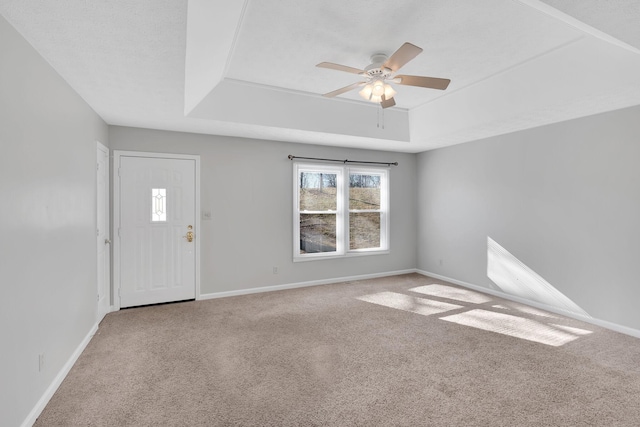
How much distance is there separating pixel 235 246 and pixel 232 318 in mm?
1248

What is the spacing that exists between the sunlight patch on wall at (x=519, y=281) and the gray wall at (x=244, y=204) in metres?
2.41

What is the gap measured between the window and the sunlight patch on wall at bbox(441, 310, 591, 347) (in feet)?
7.45

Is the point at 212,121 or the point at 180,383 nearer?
the point at 180,383

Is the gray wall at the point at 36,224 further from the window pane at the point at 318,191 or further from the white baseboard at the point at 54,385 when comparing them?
the window pane at the point at 318,191

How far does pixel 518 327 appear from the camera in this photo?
356cm

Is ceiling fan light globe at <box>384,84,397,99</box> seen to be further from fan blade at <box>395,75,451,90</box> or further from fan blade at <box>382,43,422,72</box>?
fan blade at <box>382,43,422,72</box>

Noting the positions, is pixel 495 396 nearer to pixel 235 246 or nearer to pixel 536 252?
pixel 536 252

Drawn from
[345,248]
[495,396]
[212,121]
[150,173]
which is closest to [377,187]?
[345,248]

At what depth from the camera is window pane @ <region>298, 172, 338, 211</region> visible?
5414mm

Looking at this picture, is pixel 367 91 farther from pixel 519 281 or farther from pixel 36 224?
pixel 519 281

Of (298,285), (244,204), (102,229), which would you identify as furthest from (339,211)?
(102,229)

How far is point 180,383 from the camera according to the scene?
245 centimetres

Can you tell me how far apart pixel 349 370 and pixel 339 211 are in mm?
3320

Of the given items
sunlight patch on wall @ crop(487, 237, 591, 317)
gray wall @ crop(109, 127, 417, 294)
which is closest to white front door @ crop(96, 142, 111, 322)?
gray wall @ crop(109, 127, 417, 294)
